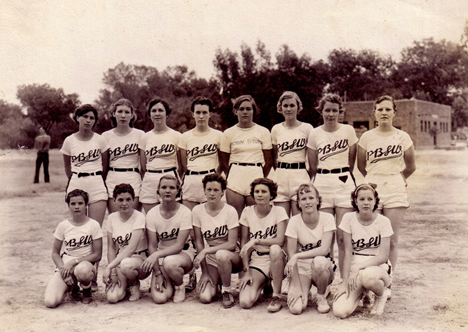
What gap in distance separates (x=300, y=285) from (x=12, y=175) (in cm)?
1589

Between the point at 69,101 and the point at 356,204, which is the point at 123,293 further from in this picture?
the point at 69,101

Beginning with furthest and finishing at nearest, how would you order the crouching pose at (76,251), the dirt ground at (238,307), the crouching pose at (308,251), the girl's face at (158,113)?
the girl's face at (158,113), the crouching pose at (76,251), the crouching pose at (308,251), the dirt ground at (238,307)

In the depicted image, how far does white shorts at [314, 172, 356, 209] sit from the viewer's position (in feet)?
13.8

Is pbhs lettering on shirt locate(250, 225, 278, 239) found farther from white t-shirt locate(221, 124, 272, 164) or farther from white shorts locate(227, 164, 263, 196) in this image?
white t-shirt locate(221, 124, 272, 164)

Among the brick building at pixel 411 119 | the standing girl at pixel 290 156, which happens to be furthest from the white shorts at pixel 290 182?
the brick building at pixel 411 119

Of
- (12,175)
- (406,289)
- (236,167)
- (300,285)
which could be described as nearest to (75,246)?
(236,167)

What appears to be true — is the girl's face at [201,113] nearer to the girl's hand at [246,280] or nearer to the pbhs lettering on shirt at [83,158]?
the pbhs lettering on shirt at [83,158]

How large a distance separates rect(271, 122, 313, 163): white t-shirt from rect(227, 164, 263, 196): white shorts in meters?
0.28

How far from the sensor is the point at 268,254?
409 centimetres

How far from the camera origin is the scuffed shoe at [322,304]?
3.70m

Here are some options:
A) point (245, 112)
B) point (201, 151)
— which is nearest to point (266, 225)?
point (201, 151)

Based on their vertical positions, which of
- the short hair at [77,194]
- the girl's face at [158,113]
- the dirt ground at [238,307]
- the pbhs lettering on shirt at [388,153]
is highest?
the girl's face at [158,113]

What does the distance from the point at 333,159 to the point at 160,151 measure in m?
1.77

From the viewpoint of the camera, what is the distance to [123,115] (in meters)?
4.71
